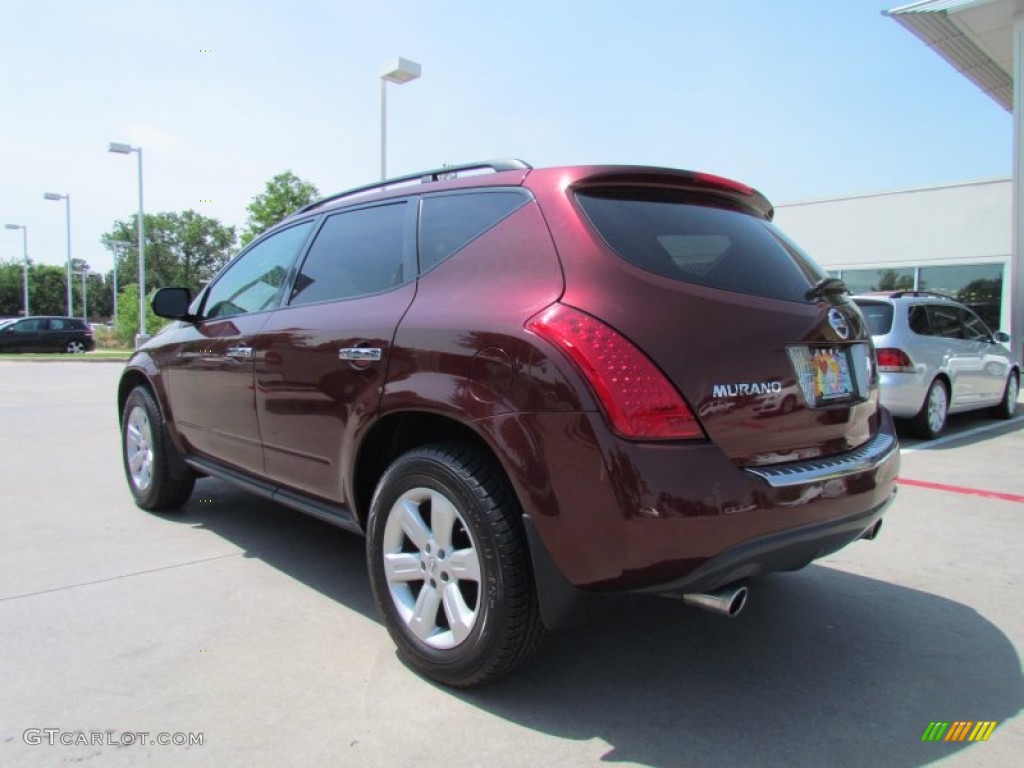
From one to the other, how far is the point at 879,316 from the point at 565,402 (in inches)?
259

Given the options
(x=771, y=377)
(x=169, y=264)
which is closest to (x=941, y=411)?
(x=771, y=377)

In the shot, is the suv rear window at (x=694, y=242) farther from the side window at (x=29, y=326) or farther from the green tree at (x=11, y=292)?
the green tree at (x=11, y=292)

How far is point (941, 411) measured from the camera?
26.6 ft

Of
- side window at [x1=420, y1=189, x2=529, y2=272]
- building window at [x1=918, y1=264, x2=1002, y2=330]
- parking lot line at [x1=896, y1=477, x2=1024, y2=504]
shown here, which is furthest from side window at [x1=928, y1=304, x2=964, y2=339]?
building window at [x1=918, y1=264, x2=1002, y2=330]

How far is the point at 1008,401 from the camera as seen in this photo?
9773 mm

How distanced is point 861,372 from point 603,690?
155 centimetres

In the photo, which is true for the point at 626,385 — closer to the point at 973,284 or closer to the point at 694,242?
the point at 694,242

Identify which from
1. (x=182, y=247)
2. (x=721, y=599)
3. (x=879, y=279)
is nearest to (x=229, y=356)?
(x=721, y=599)

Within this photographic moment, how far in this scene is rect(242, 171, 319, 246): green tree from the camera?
97.2ft

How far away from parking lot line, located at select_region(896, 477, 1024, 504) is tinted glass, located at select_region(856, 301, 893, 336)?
6.98 ft

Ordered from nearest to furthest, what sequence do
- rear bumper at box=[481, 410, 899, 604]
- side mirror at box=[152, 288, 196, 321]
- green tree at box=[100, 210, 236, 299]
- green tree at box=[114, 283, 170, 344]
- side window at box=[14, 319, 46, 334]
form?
rear bumper at box=[481, 410, 899, 604] < side mirror at box=[152, 288, 196, 321] < side window at box=[14, 319, 46, 334] < green tree at box=[114, 283, 170, 344] < green tree at box=[100, 210, 236, 299]

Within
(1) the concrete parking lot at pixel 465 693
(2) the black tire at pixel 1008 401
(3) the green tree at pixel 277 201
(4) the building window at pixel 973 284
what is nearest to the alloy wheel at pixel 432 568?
(1) the concrete parking lot at pixel 465 693

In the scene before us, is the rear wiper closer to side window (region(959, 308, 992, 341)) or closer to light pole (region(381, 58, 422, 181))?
side window (region(959, 308, 992, 341))

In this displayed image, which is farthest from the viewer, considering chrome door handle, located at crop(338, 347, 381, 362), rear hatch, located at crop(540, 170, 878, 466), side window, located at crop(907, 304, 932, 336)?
side window, located at crop(907, 304, 932, 336)
